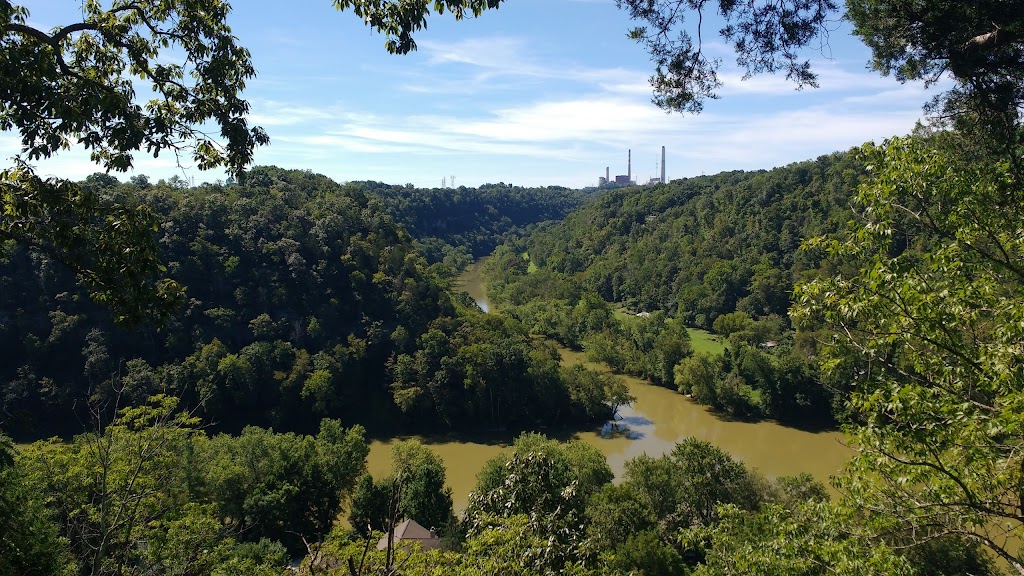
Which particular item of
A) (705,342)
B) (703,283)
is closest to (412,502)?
(705,342)

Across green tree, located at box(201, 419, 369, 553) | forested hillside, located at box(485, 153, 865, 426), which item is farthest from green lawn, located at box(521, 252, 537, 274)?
green tree, located at box(201, 419, 369, 553)

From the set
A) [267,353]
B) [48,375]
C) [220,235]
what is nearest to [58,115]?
[267,353]

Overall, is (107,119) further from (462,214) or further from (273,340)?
(462,214)

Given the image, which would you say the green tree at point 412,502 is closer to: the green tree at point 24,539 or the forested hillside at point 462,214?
the green tree at point 24,539

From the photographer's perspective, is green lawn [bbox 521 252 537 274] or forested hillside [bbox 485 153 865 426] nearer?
forested hillside [bbox 485 153 865 426]

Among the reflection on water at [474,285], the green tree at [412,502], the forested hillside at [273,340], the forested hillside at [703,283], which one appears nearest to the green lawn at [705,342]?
the forested hillside at [703,283]

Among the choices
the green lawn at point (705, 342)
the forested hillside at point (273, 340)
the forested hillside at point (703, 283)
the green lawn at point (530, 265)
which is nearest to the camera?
the forested hillside at point (273, 340)

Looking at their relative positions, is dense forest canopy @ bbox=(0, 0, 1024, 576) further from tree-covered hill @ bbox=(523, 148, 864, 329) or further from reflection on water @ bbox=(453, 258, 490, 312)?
reflection on water @ bbox=(453, 258, 490, 312)
